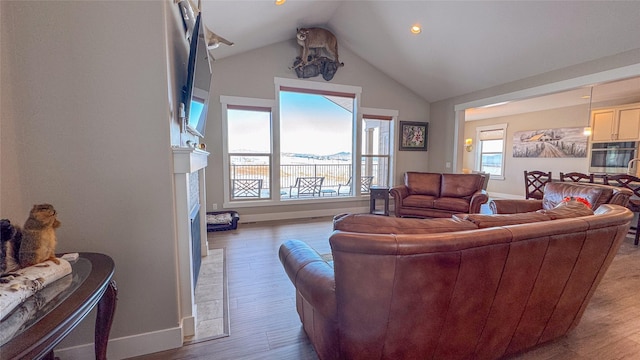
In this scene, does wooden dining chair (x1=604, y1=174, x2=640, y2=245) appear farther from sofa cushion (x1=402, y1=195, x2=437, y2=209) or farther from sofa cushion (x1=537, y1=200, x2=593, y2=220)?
sofa cushion (x1=537, y1=200, x2=593, y2=220)

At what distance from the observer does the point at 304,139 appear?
571cm

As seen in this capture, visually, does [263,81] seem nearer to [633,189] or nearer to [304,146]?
[304,146]

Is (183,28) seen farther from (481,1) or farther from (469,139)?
(469,139)

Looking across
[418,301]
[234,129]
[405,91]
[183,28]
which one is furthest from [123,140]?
[405,91]

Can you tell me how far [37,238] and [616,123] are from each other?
8416 mm

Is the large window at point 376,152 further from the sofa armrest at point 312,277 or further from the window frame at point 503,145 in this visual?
the window frame at point 503,145

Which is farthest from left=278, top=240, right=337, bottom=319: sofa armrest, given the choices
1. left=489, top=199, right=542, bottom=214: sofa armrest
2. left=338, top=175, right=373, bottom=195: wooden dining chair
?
left=338, top=175, right=373, bottom=195: wooden dining chair

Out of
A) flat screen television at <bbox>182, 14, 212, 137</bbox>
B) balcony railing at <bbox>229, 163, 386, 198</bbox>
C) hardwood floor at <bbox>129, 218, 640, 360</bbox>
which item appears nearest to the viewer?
hardwood floor at <bbox>129, 218, 640, 360</bbox>

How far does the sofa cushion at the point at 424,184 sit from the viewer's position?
461 centimetres

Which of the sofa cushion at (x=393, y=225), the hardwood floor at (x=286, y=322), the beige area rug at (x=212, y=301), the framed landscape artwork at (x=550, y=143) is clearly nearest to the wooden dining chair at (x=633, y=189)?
the hardwood floor at (x=286, y=322)

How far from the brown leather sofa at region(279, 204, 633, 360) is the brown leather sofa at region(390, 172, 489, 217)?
2.60 metres

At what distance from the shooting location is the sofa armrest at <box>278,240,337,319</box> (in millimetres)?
1133

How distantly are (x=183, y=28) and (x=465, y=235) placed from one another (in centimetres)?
254

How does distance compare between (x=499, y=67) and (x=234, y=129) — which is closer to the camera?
(x=499, y=67)
